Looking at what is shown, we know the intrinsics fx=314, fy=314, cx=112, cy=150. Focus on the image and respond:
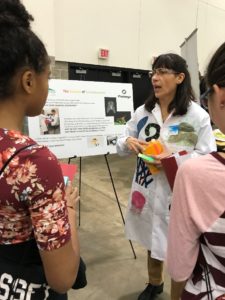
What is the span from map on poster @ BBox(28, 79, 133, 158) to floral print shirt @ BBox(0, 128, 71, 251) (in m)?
1.73

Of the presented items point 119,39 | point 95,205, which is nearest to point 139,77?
point 119,39

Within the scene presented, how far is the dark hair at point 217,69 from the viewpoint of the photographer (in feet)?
2.54

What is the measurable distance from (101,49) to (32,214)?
18.2ft

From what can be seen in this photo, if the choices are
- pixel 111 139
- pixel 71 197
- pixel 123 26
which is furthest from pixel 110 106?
pixel 123 26

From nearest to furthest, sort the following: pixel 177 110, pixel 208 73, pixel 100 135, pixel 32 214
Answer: pixel 32 214 < pixel 208 73 < pixel 177 110 < pixel 100 135

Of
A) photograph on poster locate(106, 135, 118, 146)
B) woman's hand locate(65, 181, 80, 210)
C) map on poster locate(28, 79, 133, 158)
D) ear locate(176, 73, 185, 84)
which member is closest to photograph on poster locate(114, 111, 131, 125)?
map on poster locate(28, 79, 133, 158)

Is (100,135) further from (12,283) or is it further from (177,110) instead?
(12,283)

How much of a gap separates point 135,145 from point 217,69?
4.02 ft

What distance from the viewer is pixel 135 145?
1991mm

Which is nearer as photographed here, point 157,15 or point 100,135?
point 100,135

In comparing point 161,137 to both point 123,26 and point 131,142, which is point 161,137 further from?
point 123,26

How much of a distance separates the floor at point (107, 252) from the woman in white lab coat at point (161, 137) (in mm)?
298

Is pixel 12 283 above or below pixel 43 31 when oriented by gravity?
below

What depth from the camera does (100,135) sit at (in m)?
2.74
